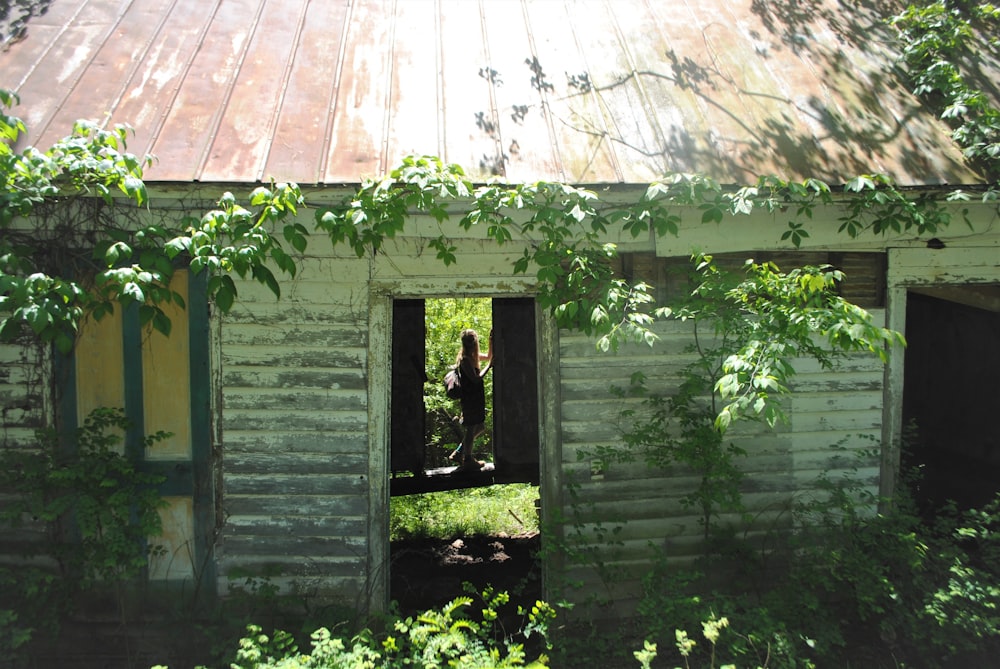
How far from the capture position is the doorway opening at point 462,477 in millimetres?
6621

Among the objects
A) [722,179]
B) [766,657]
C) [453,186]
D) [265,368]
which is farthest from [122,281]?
[766,657]

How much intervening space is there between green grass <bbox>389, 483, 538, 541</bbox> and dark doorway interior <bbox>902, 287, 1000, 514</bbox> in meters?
4.08

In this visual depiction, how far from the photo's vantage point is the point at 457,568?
21.5 feet

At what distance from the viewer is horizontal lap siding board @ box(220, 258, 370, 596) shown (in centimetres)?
450

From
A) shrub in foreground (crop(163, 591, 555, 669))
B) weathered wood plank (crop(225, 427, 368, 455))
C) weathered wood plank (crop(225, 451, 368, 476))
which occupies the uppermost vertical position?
weathered wood plank (crop(225, 427, 368, 455))

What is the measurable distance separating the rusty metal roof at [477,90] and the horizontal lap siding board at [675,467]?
1.21m

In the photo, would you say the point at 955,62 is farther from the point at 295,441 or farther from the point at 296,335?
the point at 295,441

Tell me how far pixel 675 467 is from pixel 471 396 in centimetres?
469

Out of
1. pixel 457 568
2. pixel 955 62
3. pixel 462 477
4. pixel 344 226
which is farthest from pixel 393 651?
pixel 955 62

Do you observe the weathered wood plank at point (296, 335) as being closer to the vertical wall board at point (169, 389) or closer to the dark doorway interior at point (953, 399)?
the vertical wall board at point (169, 389)

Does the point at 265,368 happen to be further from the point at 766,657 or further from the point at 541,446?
the point at 766,657

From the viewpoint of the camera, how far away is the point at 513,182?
4.04 m

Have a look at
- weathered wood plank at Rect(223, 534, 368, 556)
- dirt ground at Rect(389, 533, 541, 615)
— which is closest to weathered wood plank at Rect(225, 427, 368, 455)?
weathered wood plank at Rect(223, 534, 368, 556)

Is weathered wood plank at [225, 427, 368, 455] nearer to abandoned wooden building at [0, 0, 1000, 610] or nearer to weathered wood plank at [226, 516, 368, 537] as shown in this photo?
abandoned wooden building at [0, 0, 1000, 610]
